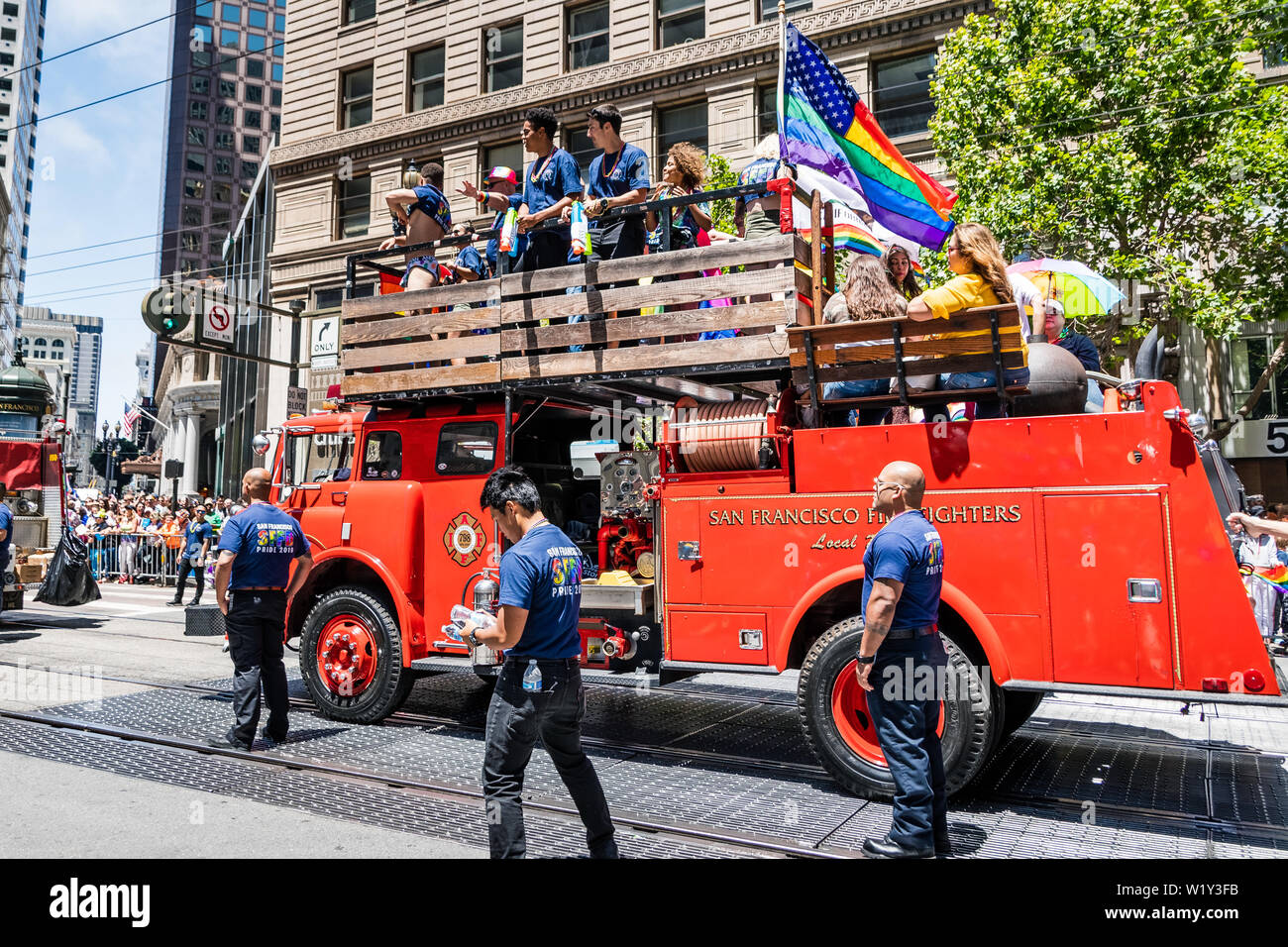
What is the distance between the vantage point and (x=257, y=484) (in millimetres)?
6887

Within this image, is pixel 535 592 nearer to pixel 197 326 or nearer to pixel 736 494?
pixel 736 494

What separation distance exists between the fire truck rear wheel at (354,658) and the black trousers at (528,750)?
356 cm

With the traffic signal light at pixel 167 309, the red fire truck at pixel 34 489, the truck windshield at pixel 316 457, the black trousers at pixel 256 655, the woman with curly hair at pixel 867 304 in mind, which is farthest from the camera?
the traffic signal light at pixel 167 309

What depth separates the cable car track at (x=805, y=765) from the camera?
5.14 m

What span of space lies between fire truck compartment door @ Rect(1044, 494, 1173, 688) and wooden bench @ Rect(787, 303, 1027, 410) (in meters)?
0.88

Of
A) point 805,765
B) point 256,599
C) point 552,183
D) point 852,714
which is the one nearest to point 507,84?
point 552,183

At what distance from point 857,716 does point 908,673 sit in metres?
1.24

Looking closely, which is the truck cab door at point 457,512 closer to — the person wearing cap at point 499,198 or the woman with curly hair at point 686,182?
the person wearing cap at point 499,198

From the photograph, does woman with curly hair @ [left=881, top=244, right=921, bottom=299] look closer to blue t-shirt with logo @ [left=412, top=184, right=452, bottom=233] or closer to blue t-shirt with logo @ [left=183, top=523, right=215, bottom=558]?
blue t-shirt with logo @ [left=412, top=184, right=452, bottom=233]

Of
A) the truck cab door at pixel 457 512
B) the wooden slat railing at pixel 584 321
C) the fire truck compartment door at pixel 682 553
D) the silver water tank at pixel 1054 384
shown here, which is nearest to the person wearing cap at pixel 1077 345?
the silver water tank at pixel 1054 384

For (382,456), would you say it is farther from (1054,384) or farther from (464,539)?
(1054,384)
